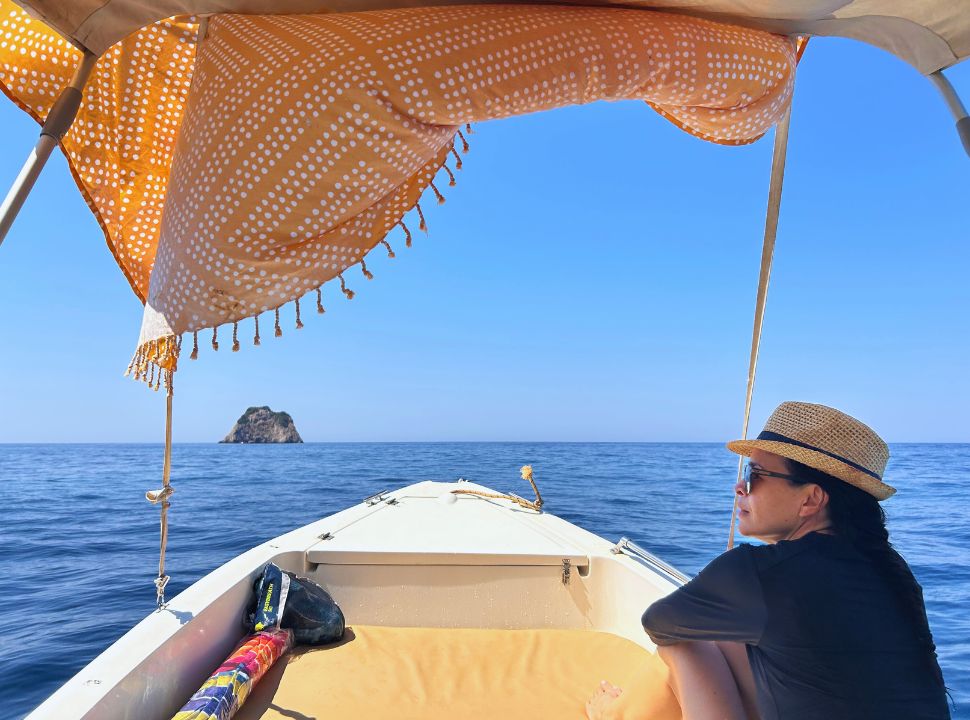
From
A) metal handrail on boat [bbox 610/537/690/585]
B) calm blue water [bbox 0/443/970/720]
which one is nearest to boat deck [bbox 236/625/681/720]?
metal handrail on boat [bbox 610/537/690/585]

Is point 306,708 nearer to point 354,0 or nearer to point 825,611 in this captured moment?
point 825,611

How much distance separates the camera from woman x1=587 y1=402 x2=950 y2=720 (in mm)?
1000

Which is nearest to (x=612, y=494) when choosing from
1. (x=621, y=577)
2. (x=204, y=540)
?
(x=204, y=540)

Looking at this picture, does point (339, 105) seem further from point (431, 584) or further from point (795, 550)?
point (431, 584)

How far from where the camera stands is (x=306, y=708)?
1715 mm

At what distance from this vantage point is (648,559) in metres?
2.36

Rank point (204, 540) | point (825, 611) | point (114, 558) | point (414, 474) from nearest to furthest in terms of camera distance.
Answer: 1. point (825, 611)
2. point (114, 558)
3. point (204, 540)
4. point (414, 474)

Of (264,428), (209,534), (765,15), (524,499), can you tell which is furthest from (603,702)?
(264,428)

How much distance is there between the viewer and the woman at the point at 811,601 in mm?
1000

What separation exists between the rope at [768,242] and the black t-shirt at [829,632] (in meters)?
0.66

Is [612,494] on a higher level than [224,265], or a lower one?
lower

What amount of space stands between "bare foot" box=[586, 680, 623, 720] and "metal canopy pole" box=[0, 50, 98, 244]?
177 cm

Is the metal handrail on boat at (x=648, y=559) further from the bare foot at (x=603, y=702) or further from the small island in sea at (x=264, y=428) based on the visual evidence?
the small island in sea at (x=264, y=428)

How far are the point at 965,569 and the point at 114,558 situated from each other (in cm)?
935
